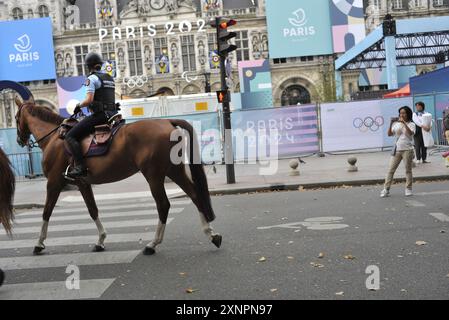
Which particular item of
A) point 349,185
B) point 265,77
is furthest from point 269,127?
point 265,77

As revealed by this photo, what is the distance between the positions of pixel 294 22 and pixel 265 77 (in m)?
6.23

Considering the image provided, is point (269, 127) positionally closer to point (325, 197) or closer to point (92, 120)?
point (325, 197)

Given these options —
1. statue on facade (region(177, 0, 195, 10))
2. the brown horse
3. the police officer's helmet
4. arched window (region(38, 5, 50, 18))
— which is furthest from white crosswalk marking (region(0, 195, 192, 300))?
arched window (region(38, 5, 50, 18))

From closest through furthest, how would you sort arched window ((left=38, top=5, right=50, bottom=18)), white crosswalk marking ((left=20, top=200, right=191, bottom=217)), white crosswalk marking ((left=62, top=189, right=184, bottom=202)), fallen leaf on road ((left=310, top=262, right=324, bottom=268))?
fallen leaf on road ((left=310, top=262, right=324, bottom=268)) < white crosswalk marking ((left=20, top=200, right=191, bottom=217)) < white crosswalk marking ((left=62, top=189, right=184, bottom=202)) < arched window ((left=38, top=5, right=50, bottom=18))

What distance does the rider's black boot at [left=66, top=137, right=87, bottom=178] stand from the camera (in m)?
6.41

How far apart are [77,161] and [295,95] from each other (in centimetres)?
4849

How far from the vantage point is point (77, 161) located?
6434 millimetres

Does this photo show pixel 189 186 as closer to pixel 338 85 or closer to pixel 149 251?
pixel 149 251

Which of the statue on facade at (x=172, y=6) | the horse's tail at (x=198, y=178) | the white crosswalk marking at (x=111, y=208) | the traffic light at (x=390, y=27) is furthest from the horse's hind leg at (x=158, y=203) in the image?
the statue on facade at (x=172, y=6)

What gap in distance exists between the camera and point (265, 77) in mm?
49969

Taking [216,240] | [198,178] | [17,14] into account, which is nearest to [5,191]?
[198,178]

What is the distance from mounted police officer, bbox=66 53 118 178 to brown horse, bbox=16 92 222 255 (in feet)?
0.59

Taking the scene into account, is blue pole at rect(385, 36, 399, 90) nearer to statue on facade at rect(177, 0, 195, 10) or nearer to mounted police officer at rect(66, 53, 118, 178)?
mounted police officer at rect(66, 53, 118, 178)
